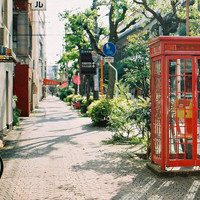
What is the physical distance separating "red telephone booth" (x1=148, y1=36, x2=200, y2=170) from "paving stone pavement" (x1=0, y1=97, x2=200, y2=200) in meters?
0.51

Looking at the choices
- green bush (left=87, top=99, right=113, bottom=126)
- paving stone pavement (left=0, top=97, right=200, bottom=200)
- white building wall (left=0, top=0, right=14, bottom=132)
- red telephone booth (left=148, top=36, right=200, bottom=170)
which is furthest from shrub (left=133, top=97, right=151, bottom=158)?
green bush (left=87, top=99, right=113, bottom=126)

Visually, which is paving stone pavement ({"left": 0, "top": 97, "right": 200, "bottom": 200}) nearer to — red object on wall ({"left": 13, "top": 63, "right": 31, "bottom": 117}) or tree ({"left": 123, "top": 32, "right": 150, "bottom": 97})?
tree ({"left": 123, "top": 32, "right": 150, "bottom": 97})

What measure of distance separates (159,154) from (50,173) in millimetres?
2261

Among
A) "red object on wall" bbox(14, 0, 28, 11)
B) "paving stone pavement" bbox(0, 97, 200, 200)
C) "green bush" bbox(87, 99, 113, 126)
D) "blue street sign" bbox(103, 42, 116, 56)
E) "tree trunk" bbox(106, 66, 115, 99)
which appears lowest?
"paving stone pavement" bbox(0, 97, 200, 200)

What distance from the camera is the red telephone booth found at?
7.03 m

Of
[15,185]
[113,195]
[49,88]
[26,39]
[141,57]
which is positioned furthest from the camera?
[49,88]

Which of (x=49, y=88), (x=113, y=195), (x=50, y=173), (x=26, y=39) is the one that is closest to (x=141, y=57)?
(x=50, y=173)

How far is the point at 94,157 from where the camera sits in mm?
9219

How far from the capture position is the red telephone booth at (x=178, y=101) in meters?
7.03

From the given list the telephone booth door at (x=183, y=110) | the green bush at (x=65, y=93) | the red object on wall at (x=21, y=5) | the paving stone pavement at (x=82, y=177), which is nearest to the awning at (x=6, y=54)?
the paving stone pavement at (x=82, y=177)

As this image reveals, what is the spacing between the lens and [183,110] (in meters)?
7.25

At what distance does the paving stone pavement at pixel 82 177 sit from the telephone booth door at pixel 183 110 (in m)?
0.53

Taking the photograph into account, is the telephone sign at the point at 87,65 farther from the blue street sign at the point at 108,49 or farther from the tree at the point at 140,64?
the tree at the point at 140,64

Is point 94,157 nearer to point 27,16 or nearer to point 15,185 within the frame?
point 15,185
